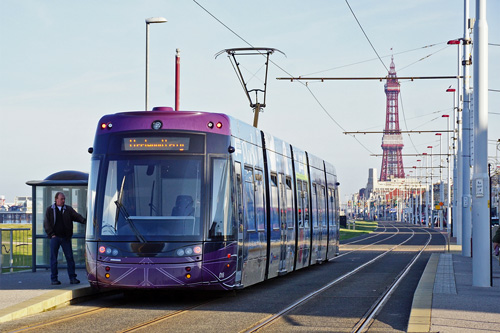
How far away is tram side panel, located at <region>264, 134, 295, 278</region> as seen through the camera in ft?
59.2

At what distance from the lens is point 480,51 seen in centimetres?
1759

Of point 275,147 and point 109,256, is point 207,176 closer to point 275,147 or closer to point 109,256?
point 109,256

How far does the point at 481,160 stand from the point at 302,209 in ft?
17.3

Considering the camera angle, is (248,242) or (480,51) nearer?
(248,242)

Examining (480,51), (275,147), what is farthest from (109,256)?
(480,51)

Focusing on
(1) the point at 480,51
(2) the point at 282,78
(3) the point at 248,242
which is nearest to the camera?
(3) the point at 248,242

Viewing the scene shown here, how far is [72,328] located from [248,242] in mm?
4901

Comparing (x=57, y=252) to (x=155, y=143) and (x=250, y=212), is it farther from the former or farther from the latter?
(x=250, y=212)

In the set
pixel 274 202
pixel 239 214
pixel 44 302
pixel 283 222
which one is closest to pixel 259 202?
pixel 274 202

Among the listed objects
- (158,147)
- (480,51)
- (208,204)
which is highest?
(480,51)

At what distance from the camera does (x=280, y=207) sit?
744 inches

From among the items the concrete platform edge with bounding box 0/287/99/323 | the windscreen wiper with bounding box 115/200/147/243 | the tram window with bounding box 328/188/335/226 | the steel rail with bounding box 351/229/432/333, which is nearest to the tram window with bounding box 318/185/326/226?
the tram window with bounding box 328/188/335/226

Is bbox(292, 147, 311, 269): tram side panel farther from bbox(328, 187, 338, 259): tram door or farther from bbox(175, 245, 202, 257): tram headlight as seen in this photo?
bbox(175, 245, 202, 257): tram headlight

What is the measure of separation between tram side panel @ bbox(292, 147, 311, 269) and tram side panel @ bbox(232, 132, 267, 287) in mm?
3901
